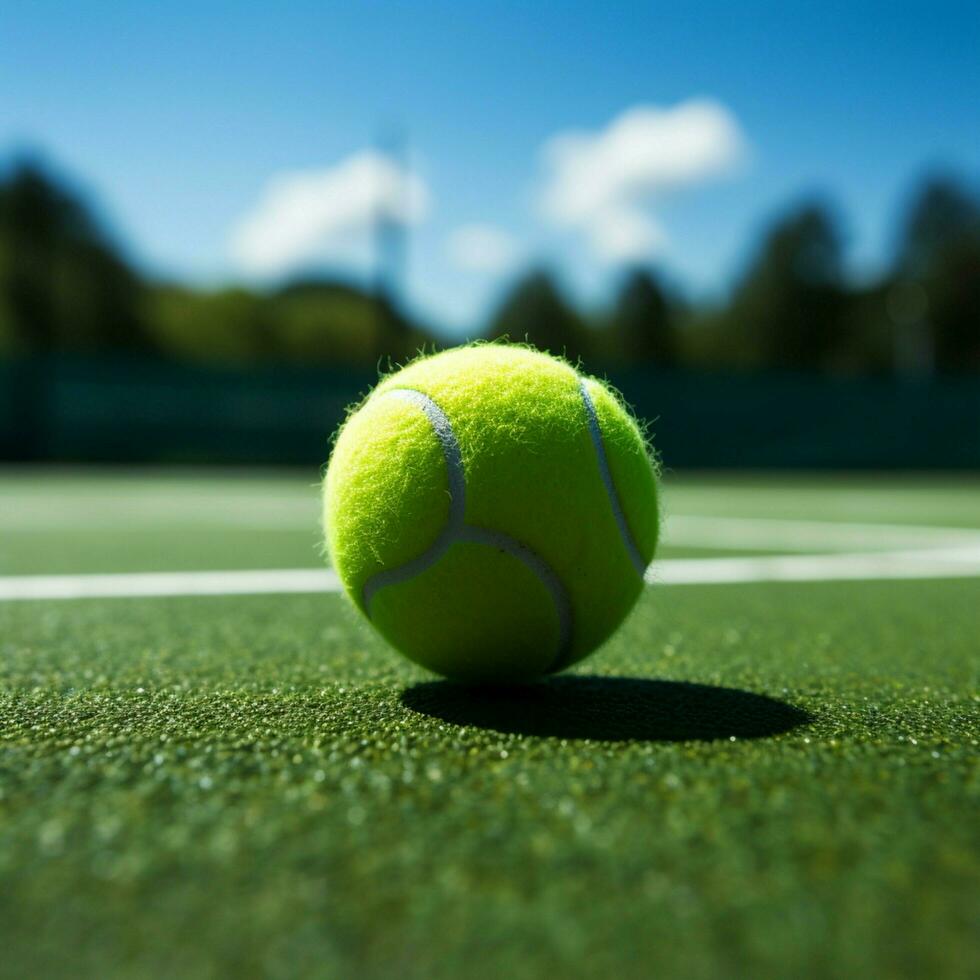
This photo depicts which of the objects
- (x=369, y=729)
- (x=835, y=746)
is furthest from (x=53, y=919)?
(x=835, y=746)

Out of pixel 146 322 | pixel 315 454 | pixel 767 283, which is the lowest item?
pixel 315 454

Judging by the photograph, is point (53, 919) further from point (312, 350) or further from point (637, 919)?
point (312, 350)

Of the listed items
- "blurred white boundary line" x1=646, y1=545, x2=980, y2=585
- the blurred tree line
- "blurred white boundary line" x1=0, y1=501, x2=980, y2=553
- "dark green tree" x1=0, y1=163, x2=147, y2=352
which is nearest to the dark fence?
"blurred white boundary line" x1=0, y1=501, x2=980, y2=553

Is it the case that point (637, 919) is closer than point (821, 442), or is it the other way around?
point (637, 919)

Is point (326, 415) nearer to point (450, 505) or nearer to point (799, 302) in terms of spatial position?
point (450, 505)

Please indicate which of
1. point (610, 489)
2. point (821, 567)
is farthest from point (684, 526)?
point (610, 489)

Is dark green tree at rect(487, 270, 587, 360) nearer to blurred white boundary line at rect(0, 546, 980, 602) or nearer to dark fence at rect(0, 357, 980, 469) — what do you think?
dark fence at rect(0, 357, 980, 469)
